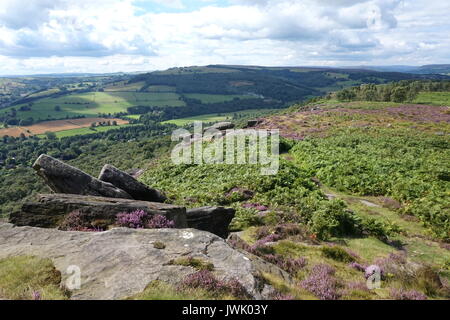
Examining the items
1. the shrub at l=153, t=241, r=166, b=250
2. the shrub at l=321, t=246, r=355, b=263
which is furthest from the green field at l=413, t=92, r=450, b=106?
the shrub at l=153, t=241, r=166, b=250

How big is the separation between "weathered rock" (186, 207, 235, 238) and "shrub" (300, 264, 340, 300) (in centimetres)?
662

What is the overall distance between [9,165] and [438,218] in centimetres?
16770

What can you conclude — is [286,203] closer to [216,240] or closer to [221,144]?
[216,240]

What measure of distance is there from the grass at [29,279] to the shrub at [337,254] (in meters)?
10.8

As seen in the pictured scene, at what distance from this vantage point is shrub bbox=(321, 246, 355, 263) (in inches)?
524

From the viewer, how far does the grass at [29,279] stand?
24.4 ft

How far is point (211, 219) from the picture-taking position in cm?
1683

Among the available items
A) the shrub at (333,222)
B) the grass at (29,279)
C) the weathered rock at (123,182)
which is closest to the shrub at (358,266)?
the shrub at (333,222)

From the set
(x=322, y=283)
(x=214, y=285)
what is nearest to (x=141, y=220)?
(x=214, y=285)

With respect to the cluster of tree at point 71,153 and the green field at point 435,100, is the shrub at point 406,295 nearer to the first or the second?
the cluster of tree at point 71,153

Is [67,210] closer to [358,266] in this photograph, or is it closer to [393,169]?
[358,266]

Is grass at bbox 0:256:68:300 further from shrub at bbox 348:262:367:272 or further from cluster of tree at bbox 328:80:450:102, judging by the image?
cluster of tree at bbox 328:80:450:102

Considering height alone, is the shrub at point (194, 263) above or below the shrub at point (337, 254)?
above

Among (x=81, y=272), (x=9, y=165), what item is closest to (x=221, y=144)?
(x=81, y=272)
